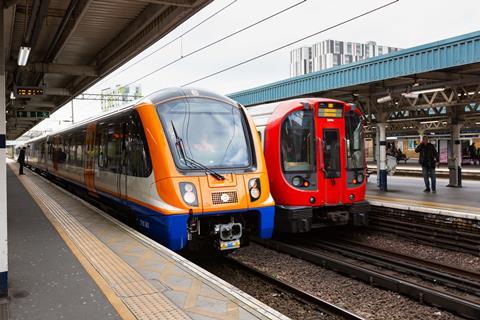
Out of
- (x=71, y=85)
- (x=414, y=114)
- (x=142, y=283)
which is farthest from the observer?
(x=414, y=114)

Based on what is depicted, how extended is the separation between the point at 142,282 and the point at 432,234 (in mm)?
6749

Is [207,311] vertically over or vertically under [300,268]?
over

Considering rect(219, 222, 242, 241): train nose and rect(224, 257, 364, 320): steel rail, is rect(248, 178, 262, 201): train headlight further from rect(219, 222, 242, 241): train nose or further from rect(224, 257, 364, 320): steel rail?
rect(224, 257, 364, 320): steel rail

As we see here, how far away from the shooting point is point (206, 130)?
22.9ft

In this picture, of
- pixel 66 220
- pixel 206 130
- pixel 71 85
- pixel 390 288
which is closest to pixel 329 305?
pixel 390 288

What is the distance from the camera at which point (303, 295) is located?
19.5 feet

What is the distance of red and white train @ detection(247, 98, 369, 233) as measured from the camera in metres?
8.39

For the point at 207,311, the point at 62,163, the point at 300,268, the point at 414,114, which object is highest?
the point at 414,114

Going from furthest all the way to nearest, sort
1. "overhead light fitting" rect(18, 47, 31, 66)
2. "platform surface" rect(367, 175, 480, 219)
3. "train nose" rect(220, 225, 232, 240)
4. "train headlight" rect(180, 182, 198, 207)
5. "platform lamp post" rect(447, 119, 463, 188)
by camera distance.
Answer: "platform lamp post" rect(447, 119, 463, 188), "overhead light fitting" rect(18, 47, 31, 66), "platform surface" rect(367, 175, 480, 219), "train nose" rect(220, 225, 232, 240), "train headlight" rect(180, 182, 198, 207)

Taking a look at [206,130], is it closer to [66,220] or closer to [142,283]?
[142,283]

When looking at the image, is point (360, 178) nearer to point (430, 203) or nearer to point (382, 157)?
point (430, 203)

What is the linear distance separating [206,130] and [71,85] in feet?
43.3

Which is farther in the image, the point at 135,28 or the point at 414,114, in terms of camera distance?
the point at 414,114

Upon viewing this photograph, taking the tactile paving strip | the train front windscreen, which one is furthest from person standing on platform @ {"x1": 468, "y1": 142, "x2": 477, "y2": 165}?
the tactile paving strip
